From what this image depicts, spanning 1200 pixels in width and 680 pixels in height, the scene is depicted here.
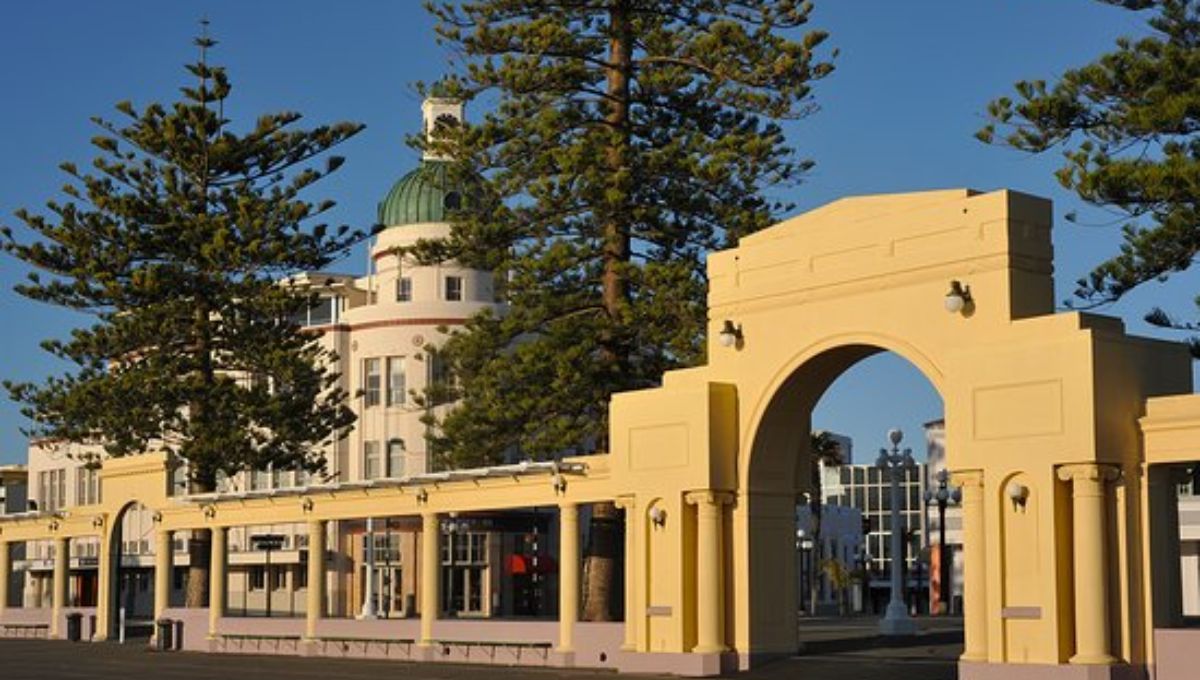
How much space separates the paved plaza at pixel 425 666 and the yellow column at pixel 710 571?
89 centimetres

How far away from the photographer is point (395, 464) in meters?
67.5

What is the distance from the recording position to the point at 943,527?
56375 mm

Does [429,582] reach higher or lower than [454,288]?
lower

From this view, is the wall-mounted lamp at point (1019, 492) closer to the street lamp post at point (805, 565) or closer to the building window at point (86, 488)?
the street lamp post at point (805, 565)

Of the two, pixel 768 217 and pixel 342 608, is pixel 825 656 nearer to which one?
pixel 768 217

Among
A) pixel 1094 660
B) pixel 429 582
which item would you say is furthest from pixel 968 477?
pixel 429 582

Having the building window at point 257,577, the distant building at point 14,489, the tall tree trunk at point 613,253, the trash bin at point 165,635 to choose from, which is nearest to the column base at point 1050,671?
the tall tree trunk at point 613,253

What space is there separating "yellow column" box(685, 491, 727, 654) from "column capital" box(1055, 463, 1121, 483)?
22.8ft

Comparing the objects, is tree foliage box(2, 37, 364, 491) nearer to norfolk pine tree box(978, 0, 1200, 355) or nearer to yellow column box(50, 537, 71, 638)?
yellow column box(50, 537, 71, 638)

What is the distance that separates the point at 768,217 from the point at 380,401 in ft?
108

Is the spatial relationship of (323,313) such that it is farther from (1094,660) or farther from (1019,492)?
(1094,660)

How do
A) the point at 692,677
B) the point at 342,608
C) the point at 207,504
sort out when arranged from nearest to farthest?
1. the point at 692,677
2. the point at 207,504
3. the point at 342,608

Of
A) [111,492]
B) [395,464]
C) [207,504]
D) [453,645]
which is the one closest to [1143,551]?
[453,645]

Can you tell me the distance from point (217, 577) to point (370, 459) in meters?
27.2
